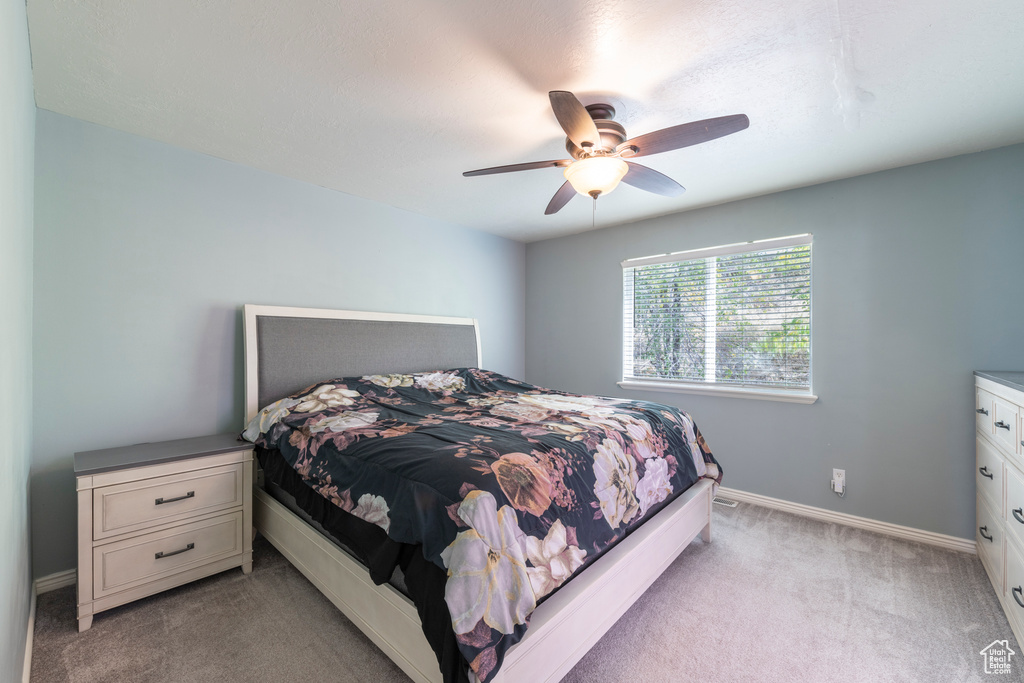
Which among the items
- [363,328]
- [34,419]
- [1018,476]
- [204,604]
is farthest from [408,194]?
[1018,476]

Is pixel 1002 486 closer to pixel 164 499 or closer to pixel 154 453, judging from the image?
pixel 164 499

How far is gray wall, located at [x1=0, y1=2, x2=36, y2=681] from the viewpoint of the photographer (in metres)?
1.00

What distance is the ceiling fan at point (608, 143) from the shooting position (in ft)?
5.33

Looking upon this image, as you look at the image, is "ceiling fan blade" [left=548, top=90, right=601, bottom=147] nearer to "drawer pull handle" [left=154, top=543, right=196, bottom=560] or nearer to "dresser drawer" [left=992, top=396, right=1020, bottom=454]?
"dresser drawer" [left=992, top=396, right=1020, bottom=454]

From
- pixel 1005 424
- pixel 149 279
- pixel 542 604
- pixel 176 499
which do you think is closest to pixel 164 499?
pixel 176 499

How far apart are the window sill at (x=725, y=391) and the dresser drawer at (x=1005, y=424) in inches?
35.9

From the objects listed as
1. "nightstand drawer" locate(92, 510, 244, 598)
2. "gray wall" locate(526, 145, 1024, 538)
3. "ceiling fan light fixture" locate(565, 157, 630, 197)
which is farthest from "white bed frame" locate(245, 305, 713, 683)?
"ceiling fan light fixture" locate(565, 157, 630, 197)

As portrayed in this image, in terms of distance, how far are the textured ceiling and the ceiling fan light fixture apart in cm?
29

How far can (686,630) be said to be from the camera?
5.82ft

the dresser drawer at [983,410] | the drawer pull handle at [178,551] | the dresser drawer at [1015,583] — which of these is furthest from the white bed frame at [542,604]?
the dresser drawer at [983,410]

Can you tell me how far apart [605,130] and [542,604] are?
1963 mm

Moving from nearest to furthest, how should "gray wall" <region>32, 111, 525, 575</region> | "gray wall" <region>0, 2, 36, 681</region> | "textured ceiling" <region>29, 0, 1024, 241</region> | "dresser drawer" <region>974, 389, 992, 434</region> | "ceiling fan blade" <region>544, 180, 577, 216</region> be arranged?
"gray wall" <region>0, 2, 36, 681</region> < "textured ceiling" <region>29, 0, 1024, 241</region> < "gray wall" <region>32, 111, 525, 575</region> < "dresser drawer" <region>974, 389, 992, 434</region> < "ceiling fan blade" <region>544, 180, 577, 216</region>

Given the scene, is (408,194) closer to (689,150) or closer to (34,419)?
(689,150)

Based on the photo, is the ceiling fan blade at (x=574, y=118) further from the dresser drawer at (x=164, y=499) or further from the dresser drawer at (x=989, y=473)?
the dresser drawer at (x=989, y=473)
